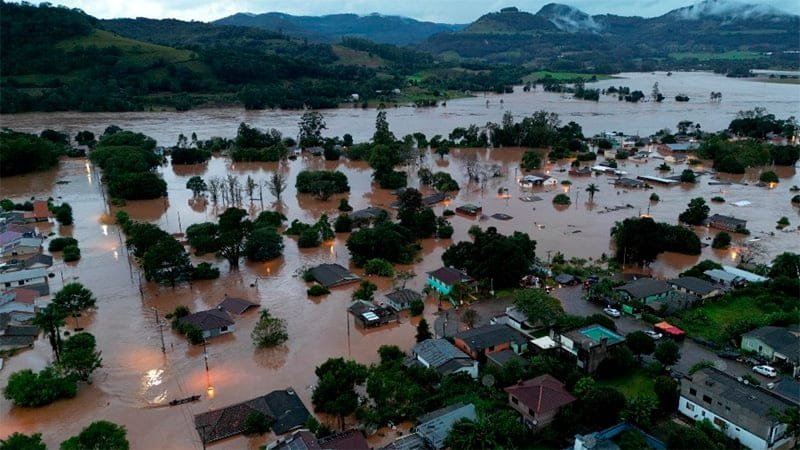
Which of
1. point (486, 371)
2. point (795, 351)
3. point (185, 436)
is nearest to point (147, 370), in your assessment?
point (185, 436)

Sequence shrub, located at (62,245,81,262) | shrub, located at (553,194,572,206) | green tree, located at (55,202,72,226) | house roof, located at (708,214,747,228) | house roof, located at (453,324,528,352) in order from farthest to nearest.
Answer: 1. shrub, located at (553,194,572,206)
2. green tree, located at (55,202,72,226)
3. house roof, located at (708,214,747,228)
4. shrub, located at (62,245,81,262)
5. house roof, located at (453,324,528,352)

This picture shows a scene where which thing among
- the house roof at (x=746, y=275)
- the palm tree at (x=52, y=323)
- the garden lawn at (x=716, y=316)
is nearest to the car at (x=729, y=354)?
the garden lawn at (x=716, y=316)

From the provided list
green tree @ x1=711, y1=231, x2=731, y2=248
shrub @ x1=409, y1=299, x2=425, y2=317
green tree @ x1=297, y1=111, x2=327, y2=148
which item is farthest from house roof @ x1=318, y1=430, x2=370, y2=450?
green tree @ x1=297, y1=111, x2=327, y2=148

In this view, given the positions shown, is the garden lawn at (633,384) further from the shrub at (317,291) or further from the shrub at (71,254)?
the shrub at (71,254)

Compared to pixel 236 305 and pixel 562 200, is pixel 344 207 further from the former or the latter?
pixel 236 305

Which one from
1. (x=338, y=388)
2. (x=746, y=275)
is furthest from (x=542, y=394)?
(x=746, y=275)

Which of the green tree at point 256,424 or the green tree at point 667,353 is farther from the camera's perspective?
the green tree at point 667,353

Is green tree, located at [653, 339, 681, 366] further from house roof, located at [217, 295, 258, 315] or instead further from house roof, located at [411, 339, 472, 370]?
house roof, located at [217, 295, 258, 315]
